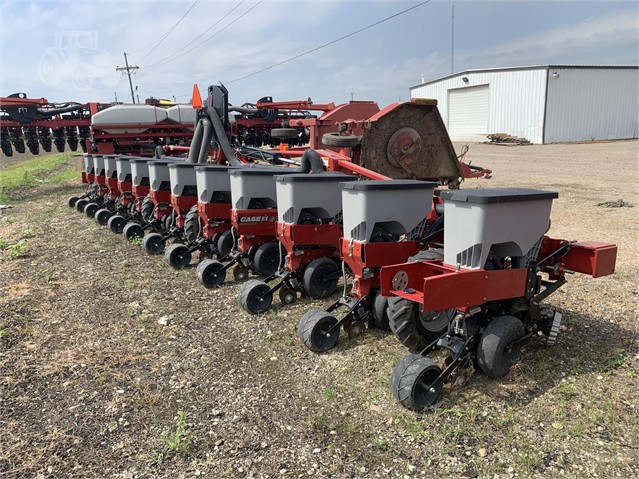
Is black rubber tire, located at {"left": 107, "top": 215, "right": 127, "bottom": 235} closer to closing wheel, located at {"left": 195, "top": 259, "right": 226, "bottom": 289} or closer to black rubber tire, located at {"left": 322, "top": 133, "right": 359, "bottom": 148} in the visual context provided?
closing wheel, located at {"left": 195, "top": 259, "right": 226, "bottom": 289}

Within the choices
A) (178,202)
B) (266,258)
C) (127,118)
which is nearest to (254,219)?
(266,258)

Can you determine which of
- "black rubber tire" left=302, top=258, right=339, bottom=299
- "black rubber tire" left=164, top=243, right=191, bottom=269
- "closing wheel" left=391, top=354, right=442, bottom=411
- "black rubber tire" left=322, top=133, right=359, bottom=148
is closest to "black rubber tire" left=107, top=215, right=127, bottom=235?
"black rubber tire" left=164, top=243, right=191, bottom=269

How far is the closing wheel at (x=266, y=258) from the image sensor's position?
573cm

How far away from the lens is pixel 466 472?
255cm

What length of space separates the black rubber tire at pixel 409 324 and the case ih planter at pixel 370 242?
0.38 feet

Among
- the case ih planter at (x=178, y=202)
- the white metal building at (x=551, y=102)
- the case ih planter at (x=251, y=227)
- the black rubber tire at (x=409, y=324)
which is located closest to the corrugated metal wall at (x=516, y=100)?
the white metal building at (x=551, y=102)

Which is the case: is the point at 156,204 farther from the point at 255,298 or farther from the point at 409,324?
the point at 409,324

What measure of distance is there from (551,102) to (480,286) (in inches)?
1133

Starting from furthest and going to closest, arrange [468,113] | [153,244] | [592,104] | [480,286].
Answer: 1. [468,113]
2. [592,104]
3. [153,244]
4. [480,286]

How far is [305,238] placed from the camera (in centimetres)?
486

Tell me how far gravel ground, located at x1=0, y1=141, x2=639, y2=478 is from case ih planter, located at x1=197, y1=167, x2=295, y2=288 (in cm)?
30

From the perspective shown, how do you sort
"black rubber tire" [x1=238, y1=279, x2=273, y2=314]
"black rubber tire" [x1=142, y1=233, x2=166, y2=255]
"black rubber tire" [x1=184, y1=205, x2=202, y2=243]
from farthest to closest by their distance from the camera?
"black rubber tire" [x1=142, y1=233, x2=166, y2=255]
"black rubber tire" [x1=184, y1=205, x2=202, y2=243]
"black rubber tire" [x1=238, y1=279, x2=273, y2=314]

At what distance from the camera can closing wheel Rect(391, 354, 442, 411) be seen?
3.02 metres

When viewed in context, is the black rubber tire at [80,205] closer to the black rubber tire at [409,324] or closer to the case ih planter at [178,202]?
the case ih planter at [178,202]
